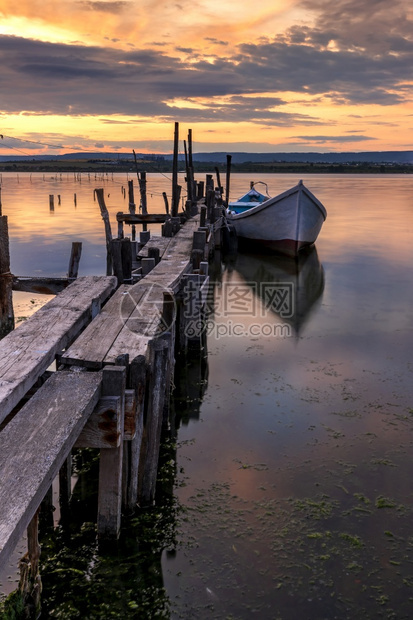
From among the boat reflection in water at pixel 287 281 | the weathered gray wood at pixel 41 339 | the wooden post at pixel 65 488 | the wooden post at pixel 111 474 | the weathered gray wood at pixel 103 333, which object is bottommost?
the boat reflection in water at pixel 287 281

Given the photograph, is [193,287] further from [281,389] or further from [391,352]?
[391,352]

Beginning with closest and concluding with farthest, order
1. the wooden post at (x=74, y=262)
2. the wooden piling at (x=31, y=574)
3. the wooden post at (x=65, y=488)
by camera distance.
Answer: the wooden piling at (x=31, y=574)
the wooden post at (x=65, y=488)
the wooden post at (x=74, y=262)

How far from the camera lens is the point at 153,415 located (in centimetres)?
612

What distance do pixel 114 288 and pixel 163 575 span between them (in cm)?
480

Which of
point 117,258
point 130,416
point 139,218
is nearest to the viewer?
point 130,416

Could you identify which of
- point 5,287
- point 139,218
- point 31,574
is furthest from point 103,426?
point 139,218

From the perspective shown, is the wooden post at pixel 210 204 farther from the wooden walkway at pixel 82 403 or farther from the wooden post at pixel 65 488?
the wooden post at pixel 65 488

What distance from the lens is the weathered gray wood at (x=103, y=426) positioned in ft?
16.3

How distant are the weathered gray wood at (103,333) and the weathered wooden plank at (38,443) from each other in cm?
34

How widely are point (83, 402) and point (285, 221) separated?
20.8 meters

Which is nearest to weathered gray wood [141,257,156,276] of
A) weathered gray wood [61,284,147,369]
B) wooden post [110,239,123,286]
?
wooden post [110,239,123,286]

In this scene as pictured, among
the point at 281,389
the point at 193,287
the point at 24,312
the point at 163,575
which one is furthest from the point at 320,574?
the point at 24,312

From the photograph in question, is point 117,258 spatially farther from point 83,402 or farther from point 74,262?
point 83,402

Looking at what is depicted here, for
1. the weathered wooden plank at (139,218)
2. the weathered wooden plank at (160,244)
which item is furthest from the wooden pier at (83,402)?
the weathered wooden plank at (139,218)
